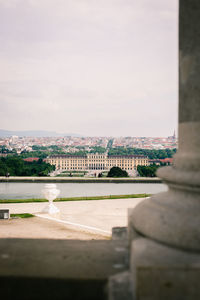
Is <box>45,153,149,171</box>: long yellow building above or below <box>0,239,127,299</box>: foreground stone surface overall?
below

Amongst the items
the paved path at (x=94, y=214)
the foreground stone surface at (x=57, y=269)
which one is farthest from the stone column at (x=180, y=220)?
the paved path at (x=94, y=214)

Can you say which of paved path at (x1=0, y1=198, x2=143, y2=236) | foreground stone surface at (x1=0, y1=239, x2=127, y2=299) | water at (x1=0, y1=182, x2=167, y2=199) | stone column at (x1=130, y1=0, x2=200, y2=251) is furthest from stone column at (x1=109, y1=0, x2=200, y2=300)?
water at (x1=0, y1=182, x2=167, y2=199)

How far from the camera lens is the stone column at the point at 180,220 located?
274cm

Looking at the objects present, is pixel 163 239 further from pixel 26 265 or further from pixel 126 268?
pixel 26 265

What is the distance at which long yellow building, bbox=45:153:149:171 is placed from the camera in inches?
6806

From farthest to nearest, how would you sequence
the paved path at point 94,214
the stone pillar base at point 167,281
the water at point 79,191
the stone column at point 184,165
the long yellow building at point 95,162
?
the long yellow building at point 95,162
the water at point 79,191
the paved path at point 94,214
the stone column at point 184,165
the stone pillar base at point 167,281

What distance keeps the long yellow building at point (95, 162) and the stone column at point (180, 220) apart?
550 feet

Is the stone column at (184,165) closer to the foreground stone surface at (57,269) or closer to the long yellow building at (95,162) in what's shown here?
the foreground stone surface at (57,269)

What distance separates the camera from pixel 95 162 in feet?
597

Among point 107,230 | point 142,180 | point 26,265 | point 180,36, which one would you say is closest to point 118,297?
point 26,265

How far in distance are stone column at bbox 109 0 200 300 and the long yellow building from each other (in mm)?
167720

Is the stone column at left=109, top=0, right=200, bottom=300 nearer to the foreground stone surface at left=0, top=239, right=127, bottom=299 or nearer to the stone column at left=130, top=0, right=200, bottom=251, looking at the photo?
the stone column at left=130, top=0, right=200, bottom=251

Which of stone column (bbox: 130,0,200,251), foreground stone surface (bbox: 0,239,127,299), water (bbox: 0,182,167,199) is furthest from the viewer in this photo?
water (bbox: 0,182,167,199)

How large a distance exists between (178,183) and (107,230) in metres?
7.10
